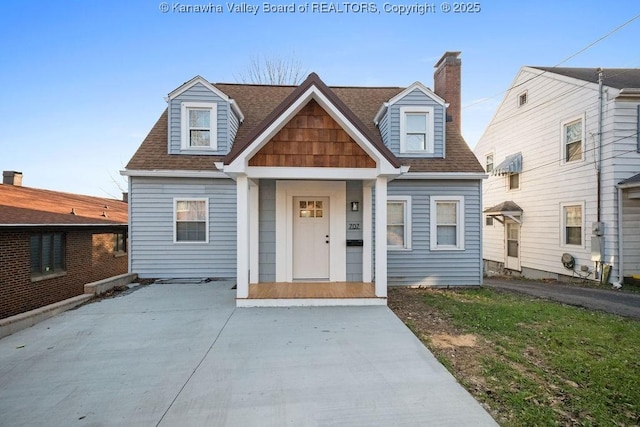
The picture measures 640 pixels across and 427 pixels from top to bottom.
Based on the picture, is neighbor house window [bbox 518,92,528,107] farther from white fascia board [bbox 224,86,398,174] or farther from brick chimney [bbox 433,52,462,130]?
white fascia board [bbox 224,86,398,174]

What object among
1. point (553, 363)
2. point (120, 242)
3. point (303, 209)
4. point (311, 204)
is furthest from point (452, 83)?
point (120, 242)

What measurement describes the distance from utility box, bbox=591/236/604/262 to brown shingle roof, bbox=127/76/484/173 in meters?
4.47

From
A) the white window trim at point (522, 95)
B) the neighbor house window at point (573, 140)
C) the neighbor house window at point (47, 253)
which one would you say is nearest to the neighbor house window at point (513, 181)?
the neighbor house window at point (573, 140)

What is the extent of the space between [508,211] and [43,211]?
17.1 metres

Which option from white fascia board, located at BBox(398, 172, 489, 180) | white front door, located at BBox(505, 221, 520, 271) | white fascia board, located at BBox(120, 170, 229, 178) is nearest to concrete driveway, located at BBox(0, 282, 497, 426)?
white fascia board, located at BBox(120, 170, 229, 178)

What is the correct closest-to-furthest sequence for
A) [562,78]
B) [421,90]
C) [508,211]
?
1. [421,90]
2. [562,78]
3. [508,211]

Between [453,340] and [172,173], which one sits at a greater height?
[172,173]

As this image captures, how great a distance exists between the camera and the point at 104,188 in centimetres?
2819

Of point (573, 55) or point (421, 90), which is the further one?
point (573, 55)

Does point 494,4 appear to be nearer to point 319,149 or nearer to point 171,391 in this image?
point 319,149

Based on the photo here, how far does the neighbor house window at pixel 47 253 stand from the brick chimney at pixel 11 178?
598 cm

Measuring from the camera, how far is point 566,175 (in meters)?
10.8

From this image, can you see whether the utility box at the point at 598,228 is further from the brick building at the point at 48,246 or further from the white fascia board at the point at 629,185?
the brick building at the point at 48,246

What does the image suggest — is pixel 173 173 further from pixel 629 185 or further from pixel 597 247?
pixel 629 185
